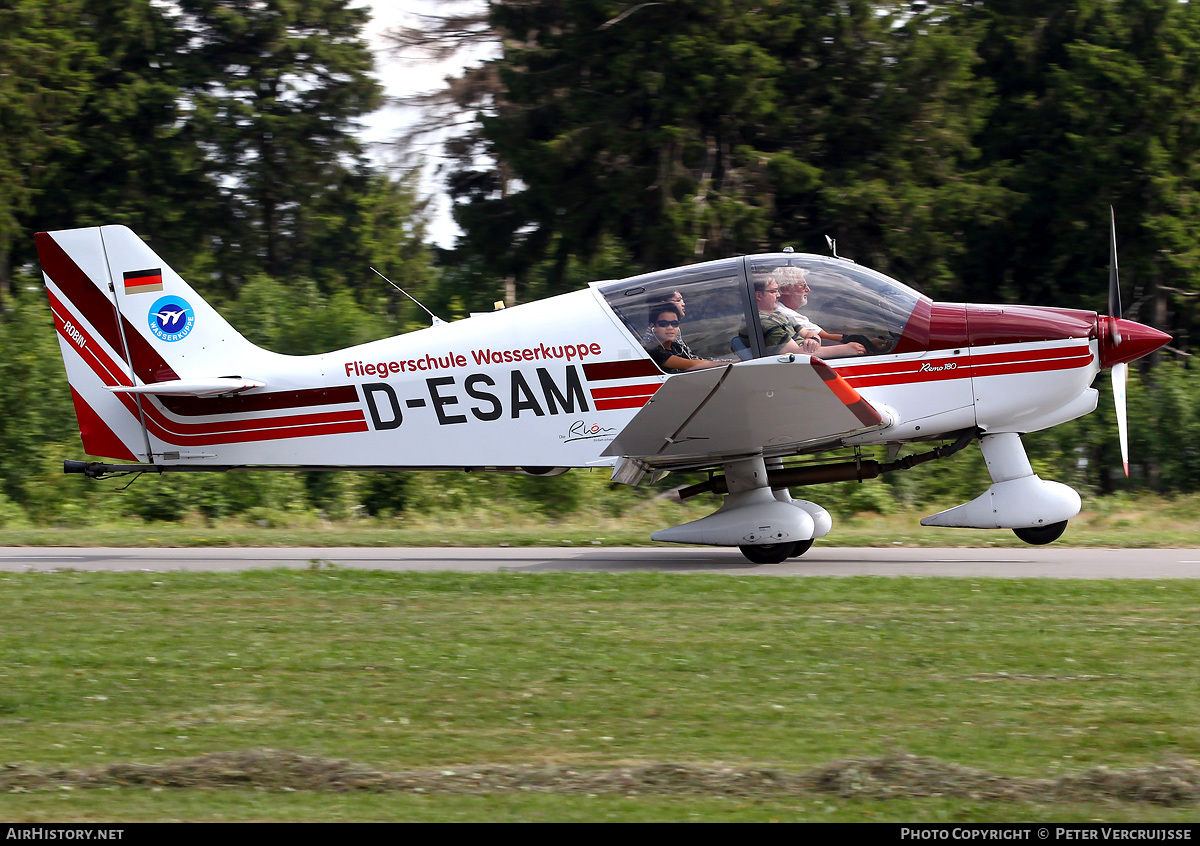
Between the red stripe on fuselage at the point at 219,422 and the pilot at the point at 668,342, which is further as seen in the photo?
the red stripe on fuselage at the point at 219,422

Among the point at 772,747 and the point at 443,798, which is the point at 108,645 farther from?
the point at 772,747

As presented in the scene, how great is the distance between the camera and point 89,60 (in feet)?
74.3

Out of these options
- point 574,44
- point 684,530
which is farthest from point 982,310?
point 574,44

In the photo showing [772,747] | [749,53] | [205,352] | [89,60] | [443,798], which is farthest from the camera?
[89,60]

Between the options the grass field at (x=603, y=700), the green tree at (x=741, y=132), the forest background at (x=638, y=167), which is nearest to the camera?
the grass field at (x=603, y=700)

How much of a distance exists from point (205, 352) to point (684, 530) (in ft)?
14.9

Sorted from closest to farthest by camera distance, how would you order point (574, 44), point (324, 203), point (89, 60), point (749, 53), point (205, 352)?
point (205, 352) → point (749, 53) → point (574, 44) → point (89, 60) → point (324, 203)

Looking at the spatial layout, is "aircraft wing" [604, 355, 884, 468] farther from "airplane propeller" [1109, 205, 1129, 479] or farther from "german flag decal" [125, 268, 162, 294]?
"german flag decal" [125, 268, 162, 294]

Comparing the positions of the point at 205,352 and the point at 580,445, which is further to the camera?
the point at 205,352

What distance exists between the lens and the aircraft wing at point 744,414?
27.0 feet

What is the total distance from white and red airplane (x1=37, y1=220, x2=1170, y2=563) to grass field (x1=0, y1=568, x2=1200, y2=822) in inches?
49.2

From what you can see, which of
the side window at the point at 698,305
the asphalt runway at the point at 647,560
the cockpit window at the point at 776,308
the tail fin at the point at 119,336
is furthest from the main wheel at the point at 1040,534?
the tail fin at the point at 119,336

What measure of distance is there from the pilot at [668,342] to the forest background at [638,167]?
6325 mm

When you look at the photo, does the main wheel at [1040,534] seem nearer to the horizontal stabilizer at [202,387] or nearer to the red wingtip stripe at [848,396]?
the red wingtip stripe at [848,396]
